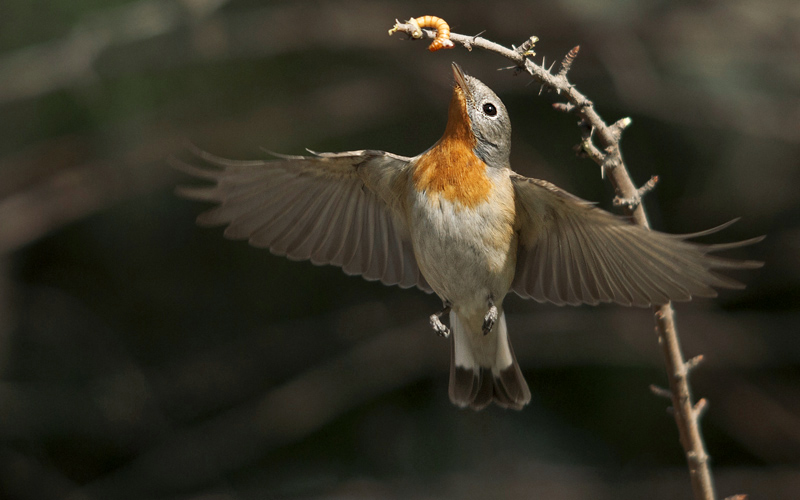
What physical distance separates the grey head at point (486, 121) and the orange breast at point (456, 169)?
0.02 meters

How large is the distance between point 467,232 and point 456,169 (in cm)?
23

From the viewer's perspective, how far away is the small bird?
2480 millimetres

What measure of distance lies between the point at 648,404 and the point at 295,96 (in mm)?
3055

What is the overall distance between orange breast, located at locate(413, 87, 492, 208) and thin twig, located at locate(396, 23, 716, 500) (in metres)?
0.75

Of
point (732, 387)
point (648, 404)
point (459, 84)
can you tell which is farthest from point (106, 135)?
point (732, 387)

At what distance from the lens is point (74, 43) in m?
4.79

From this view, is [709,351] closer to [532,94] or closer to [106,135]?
[532,94]

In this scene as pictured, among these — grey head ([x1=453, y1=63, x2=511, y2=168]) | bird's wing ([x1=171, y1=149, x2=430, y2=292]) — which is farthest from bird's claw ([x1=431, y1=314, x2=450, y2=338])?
grey head ([x1=453, y1=63, x2=511, y2=168])

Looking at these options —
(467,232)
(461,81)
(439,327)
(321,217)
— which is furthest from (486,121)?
(321,217)

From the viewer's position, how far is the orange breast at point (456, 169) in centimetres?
275

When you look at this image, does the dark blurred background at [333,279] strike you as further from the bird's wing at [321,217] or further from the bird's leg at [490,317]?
the bird's leg at [490,317]

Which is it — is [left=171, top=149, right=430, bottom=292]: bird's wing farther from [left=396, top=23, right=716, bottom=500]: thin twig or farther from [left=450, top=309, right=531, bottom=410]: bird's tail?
[left=396, top=23, right=716, bottom=500]: thin twig

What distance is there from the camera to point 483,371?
3.33 meters

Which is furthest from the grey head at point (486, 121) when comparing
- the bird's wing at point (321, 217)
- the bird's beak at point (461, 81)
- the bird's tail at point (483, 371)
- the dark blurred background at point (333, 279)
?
the dark blurred background at point (333, 279)
